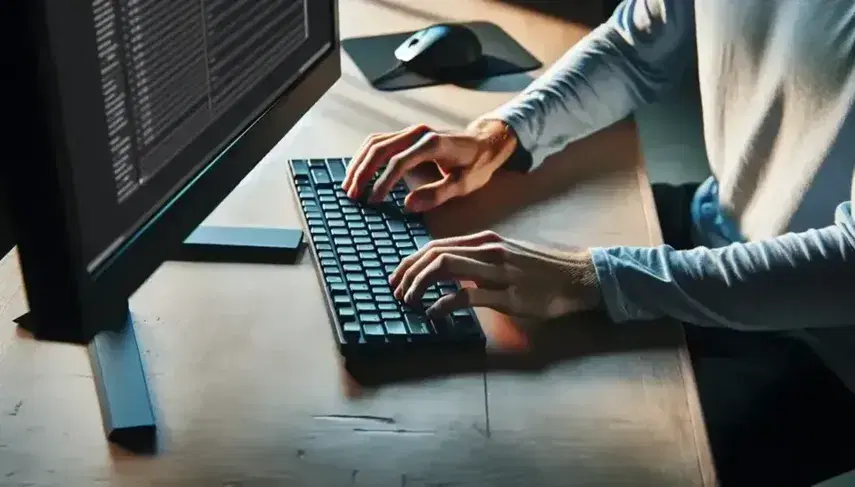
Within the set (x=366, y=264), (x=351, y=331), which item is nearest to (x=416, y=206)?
(x=366, y=264)

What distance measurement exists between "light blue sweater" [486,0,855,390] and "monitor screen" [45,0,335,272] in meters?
0.35

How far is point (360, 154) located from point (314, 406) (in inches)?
14.7

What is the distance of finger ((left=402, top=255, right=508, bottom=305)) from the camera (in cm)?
88

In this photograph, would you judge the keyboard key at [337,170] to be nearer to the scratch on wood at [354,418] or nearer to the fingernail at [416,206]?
the fingernail at [416,206]

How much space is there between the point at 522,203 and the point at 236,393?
1.35ft

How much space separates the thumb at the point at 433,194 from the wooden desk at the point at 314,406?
10 centimetres

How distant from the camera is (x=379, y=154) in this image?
1080mm

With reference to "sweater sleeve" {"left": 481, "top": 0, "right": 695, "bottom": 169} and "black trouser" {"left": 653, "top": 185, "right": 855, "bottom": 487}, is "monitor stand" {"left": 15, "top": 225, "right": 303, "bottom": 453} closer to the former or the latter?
"sweater sleeve" {"left": 481, "top": 0, "right": 695, "bottom": 169}

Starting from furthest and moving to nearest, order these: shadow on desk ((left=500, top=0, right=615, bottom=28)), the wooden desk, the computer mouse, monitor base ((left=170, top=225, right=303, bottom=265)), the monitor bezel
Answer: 1. shadow on desk ((left=500, top=0, right=615, bottom=28))
2. the computer mouse
3. monitor base ((left=170, top=225, right=303, bottom=265))
4. the wooden desk
5. the monitor bezel

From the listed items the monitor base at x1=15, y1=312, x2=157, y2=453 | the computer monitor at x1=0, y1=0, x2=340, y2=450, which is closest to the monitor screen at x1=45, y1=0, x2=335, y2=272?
the computer monitor at x1=0, y1=0, x2=340, y2=450

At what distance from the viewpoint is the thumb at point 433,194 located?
1.03 metres

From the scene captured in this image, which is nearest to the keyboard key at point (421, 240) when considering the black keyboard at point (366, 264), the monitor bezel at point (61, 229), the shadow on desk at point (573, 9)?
the black keyboard at point (366, 264)

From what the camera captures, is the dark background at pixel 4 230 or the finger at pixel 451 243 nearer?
the dark background at pixel 4 230

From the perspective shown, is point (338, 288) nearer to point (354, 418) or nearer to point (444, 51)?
point (354, 418)
